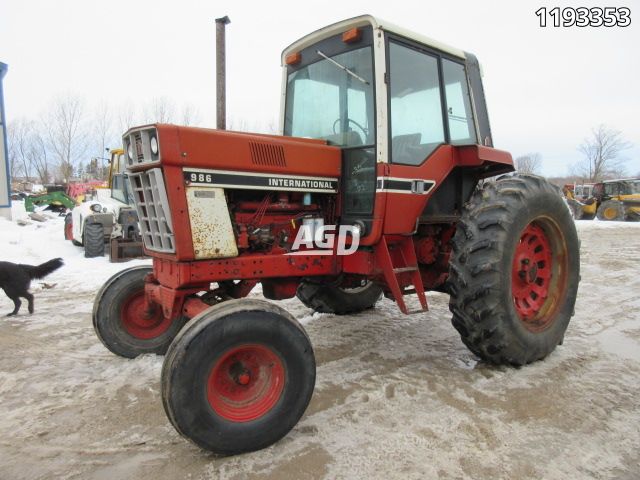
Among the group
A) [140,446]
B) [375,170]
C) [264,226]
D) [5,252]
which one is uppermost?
[375,170]

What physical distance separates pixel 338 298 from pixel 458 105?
7.60 feet

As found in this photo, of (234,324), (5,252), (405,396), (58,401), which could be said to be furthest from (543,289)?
(5,252)

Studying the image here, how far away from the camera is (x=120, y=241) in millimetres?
9742

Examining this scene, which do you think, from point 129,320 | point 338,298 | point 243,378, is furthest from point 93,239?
point 243,378

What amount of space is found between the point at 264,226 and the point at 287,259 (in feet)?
0.98

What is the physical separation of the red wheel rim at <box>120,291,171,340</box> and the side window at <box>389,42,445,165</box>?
2424mm

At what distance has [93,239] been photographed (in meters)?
9.67

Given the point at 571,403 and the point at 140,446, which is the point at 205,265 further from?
the point at 571,403

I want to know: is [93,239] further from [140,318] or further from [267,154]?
[267,154]

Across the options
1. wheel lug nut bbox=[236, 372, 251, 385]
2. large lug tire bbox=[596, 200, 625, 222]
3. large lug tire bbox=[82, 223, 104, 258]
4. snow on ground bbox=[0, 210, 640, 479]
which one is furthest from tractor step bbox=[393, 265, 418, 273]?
large lug tire bbox=[596, 200, 625, 222]

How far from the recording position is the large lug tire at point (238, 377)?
2430mm

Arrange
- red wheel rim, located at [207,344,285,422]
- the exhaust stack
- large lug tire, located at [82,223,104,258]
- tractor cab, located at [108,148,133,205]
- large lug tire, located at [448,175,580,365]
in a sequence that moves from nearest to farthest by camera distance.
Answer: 1. red wheel rim, located at [207,344,285,422]
2. large lug tire, located at [448,175,580,365]
3. large lug tire, located at [82,223,104,258]
4. the exhaust stack
5. tractor cab, located at [108,148,133,205]

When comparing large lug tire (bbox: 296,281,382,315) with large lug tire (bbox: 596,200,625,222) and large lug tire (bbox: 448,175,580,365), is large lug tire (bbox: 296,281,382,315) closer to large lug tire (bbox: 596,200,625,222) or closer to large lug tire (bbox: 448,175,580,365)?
large lug tire (bbox: 448,175,580,365)

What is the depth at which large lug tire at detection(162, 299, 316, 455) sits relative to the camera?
2.43 meters
